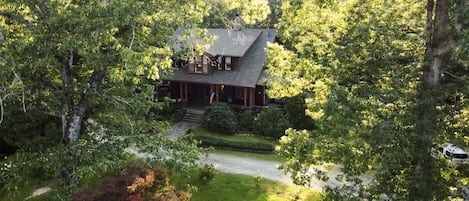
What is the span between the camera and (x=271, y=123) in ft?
89.0

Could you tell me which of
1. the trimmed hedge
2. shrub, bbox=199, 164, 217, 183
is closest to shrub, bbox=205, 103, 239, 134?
the trimmed hedge

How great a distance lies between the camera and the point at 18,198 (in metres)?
17.9

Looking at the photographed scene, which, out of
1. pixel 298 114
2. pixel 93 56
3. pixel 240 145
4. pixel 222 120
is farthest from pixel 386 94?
pixel 222 120

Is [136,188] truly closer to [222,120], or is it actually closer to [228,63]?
[222,120]

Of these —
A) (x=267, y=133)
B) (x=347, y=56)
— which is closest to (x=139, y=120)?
(x=347, y=56)

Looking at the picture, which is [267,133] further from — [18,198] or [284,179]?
[18,198]

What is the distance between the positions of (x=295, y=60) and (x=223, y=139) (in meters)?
13.6

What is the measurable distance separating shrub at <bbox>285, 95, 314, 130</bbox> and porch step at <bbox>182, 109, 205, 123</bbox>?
748 centimetres

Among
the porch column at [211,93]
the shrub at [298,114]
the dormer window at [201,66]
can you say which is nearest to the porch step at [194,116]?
the porch column at [211,93]

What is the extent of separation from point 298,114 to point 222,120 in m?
5.50

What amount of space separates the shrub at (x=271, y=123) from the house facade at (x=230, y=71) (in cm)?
280

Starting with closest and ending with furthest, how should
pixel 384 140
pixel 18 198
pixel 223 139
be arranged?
pixel 384 140, pixel 18 198, pixel 223 139

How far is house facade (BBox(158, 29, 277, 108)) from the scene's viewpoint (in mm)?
30453

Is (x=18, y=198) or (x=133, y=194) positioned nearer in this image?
(x=133, y=194)
